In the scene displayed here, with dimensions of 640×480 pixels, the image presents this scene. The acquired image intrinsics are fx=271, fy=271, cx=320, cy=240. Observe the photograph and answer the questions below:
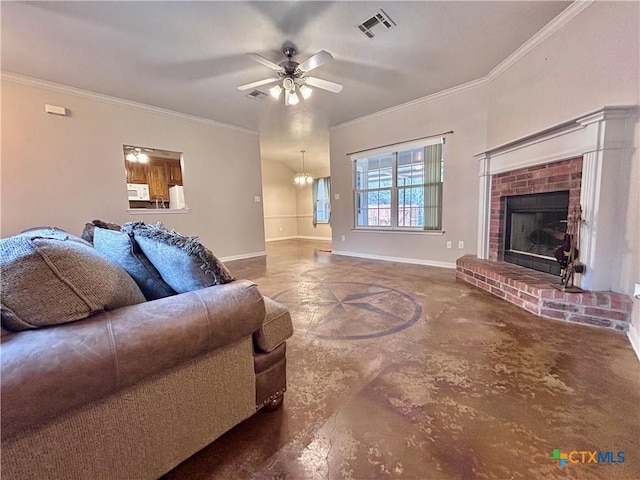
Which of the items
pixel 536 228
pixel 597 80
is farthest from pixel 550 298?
pixel 597 80

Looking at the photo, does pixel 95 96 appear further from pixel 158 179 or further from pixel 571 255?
pixel 571 255

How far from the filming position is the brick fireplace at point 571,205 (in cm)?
206

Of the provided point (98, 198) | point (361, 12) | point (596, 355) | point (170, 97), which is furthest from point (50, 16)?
point (596, 355)

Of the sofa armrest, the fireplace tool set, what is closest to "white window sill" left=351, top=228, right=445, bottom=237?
the fireplace tool set

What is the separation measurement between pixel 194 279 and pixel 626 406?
6.70 feet

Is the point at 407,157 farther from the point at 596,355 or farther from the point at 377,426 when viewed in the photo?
the point at 377,426

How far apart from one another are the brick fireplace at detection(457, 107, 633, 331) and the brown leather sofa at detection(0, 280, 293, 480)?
2.46 m

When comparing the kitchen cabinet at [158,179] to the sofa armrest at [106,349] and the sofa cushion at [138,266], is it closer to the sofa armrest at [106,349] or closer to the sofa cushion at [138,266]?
the sofa cushion at [138,266]

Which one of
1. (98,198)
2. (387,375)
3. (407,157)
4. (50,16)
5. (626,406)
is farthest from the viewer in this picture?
(407,157)

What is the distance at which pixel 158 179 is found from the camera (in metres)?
5.98

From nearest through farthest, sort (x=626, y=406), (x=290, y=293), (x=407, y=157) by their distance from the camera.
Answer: (x=626, y=406)
(x=290, y=293)
(x=407, y=157)

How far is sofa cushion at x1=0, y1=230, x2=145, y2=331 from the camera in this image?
729 mm

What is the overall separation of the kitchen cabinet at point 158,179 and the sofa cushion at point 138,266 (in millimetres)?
5542

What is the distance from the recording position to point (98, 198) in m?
3.86
